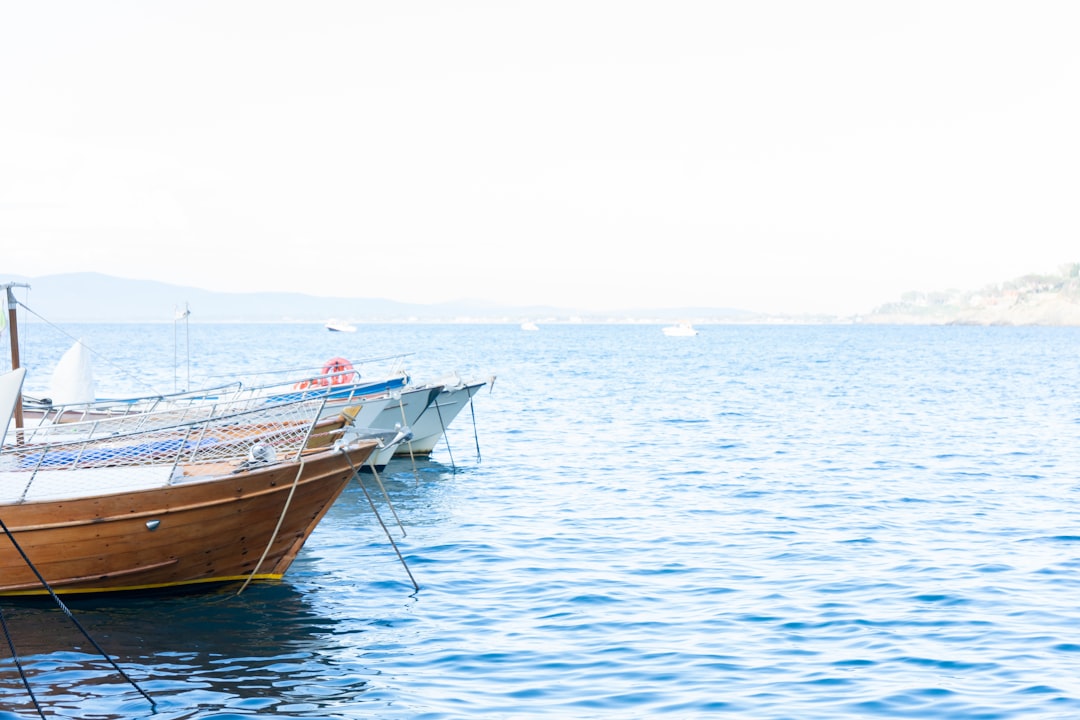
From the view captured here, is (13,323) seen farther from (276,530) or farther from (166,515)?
(276,530)

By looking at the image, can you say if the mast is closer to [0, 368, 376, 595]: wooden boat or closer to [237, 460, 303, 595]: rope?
[0, 368, 376, 595]: wooden boat

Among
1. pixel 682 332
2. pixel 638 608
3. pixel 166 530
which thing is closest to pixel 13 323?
pixel 166 530

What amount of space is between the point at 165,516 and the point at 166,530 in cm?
A: 17

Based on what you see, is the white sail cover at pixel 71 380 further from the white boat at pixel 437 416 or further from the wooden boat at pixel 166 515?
the wooden boat at pixel 166 515

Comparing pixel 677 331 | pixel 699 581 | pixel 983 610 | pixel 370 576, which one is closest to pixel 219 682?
pixel 370 576

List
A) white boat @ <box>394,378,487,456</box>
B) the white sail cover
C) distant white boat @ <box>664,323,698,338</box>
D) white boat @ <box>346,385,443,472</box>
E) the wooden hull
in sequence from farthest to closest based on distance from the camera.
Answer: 1. distant white boat @ <box>664,323,698,338</box>
2. white boat @ <box>394,378,487,456</box>
3. white boat @ <box>346,385,443,472</box>
4. the white sail cover
5. the wooden hull

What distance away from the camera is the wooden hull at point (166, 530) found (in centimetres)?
988

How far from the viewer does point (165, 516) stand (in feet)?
33.0

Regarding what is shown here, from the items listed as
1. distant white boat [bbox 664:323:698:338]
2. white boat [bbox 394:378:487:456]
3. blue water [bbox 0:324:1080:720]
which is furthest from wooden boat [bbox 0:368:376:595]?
distant white boat [bbox 664:323:698:338]

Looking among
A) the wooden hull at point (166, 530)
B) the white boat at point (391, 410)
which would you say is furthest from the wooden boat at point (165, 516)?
the white boat at point (391, 410)

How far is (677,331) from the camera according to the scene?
162250 millimetres

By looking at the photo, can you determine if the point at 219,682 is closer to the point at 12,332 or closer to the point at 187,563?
the point at 187,563

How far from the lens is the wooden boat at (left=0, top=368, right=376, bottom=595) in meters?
9.90

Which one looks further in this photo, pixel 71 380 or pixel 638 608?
pixel 71 380
